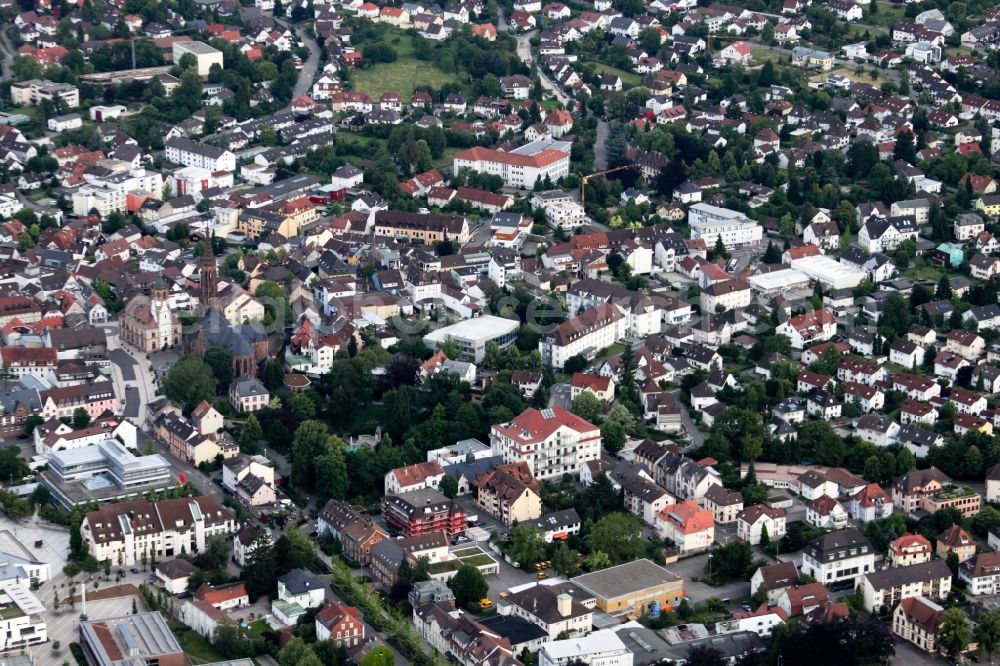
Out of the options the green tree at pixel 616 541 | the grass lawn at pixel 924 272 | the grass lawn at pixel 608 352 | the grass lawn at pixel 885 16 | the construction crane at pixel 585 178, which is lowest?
the construction crane at pixel 585 178

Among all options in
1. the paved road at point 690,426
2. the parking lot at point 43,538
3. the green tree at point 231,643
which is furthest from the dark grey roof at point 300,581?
the paved road at point 690,426

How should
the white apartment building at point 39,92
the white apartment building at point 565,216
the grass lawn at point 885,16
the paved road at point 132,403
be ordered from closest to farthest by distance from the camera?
the paved road at point 132,403 → the white apartment building at point 565,216 → the white apartment building at point 39,92 → the grass lawn at point 885,16

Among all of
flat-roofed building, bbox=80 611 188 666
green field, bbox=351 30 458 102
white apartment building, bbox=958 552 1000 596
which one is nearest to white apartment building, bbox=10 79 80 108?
green field, bbox=351 30 458 102

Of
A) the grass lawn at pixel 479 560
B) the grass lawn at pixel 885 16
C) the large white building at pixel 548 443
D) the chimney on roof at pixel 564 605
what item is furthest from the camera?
the grass lawn at pixel 885 16

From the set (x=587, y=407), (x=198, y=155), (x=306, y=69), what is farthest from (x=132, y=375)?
(x=306, y=69)

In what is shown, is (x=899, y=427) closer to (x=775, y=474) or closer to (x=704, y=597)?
(x=775, y=474)

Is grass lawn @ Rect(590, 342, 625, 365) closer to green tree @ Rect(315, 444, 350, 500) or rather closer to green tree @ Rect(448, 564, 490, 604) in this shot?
green tree @ Rect(315, 444, 350, 500)

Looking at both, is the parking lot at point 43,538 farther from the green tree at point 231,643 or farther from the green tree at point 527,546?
the green tree at point 527,546

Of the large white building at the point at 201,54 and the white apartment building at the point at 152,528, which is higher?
the white apartment building at the point at 152,528
